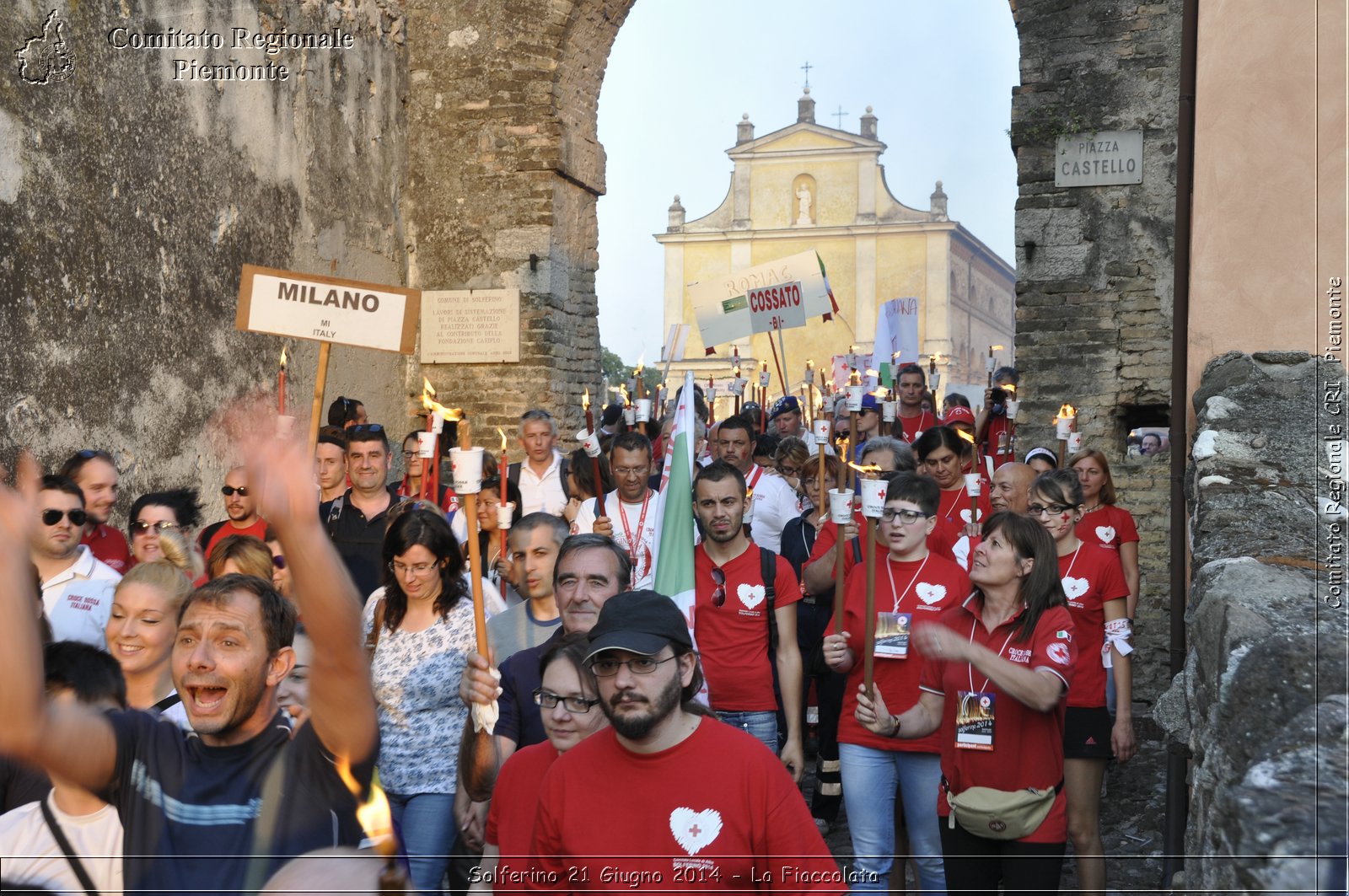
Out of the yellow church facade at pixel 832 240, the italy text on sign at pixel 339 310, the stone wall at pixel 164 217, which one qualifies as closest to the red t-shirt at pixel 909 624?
the italy text on sign at pixel 339 310

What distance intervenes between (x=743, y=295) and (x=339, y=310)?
7.67 meters

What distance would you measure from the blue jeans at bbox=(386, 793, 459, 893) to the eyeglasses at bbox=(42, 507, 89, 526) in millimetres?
1599

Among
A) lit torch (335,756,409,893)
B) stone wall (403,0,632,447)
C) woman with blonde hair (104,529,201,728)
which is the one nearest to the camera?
lit torch (335,756,409,893)

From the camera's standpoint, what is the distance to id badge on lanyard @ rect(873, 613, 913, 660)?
4.76m

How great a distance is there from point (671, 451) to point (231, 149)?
5568 millimetres

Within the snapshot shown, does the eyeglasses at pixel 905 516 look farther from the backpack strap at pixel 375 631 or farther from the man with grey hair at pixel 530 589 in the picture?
the backpack strap at pixel 375 631

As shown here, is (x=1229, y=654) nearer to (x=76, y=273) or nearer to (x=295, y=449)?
(x=295, y=449)

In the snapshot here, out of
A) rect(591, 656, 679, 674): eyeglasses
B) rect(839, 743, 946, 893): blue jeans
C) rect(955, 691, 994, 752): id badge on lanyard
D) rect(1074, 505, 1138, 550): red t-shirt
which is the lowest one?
rect(839, 743, 946, 893): blue jeans

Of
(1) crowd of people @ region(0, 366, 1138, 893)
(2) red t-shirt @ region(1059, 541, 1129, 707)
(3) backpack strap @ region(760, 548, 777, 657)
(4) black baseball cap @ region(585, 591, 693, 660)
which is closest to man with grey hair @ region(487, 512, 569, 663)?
(1) crowd of people @ region(0, 366, 1138, 893)

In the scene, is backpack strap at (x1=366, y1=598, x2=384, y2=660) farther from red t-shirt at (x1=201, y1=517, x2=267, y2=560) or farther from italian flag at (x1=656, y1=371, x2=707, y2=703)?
red t-shirt at (x1=201, y1=517, x2=267, y2=560)

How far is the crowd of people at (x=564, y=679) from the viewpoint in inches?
100

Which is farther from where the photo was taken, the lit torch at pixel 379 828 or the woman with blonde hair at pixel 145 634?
the woman with blonde hair at pixel 145 634

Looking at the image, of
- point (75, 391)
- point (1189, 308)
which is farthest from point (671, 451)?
point (75, 391)

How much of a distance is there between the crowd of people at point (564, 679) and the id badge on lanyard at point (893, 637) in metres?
0.01
